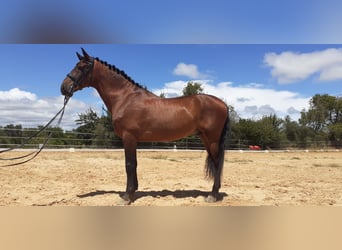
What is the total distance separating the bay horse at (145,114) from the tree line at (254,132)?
44 cm

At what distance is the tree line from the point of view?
706 inches

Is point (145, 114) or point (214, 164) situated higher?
point (145, 114)

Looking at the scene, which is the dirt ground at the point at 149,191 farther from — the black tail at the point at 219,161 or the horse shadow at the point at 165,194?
the black tail at the point at 219,161

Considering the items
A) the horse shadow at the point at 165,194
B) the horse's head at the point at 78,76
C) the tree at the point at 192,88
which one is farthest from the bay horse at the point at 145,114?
the tree at the point at 192,88

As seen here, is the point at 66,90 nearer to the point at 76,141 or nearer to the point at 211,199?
the point at 211,199

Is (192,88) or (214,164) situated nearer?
(214,164)

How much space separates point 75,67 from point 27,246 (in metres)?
3.38

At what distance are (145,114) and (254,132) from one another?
84.6 feet

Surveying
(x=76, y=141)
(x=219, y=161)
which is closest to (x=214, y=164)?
(x=219, y=161)

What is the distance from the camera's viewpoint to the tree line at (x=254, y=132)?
17.9 metres

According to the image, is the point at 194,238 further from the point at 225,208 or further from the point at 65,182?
the point at 65,182

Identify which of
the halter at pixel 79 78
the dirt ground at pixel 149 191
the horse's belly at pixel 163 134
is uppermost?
the halter at pixel 79 78

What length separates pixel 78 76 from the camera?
4.39 meters

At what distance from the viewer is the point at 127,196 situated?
448 centimetres
